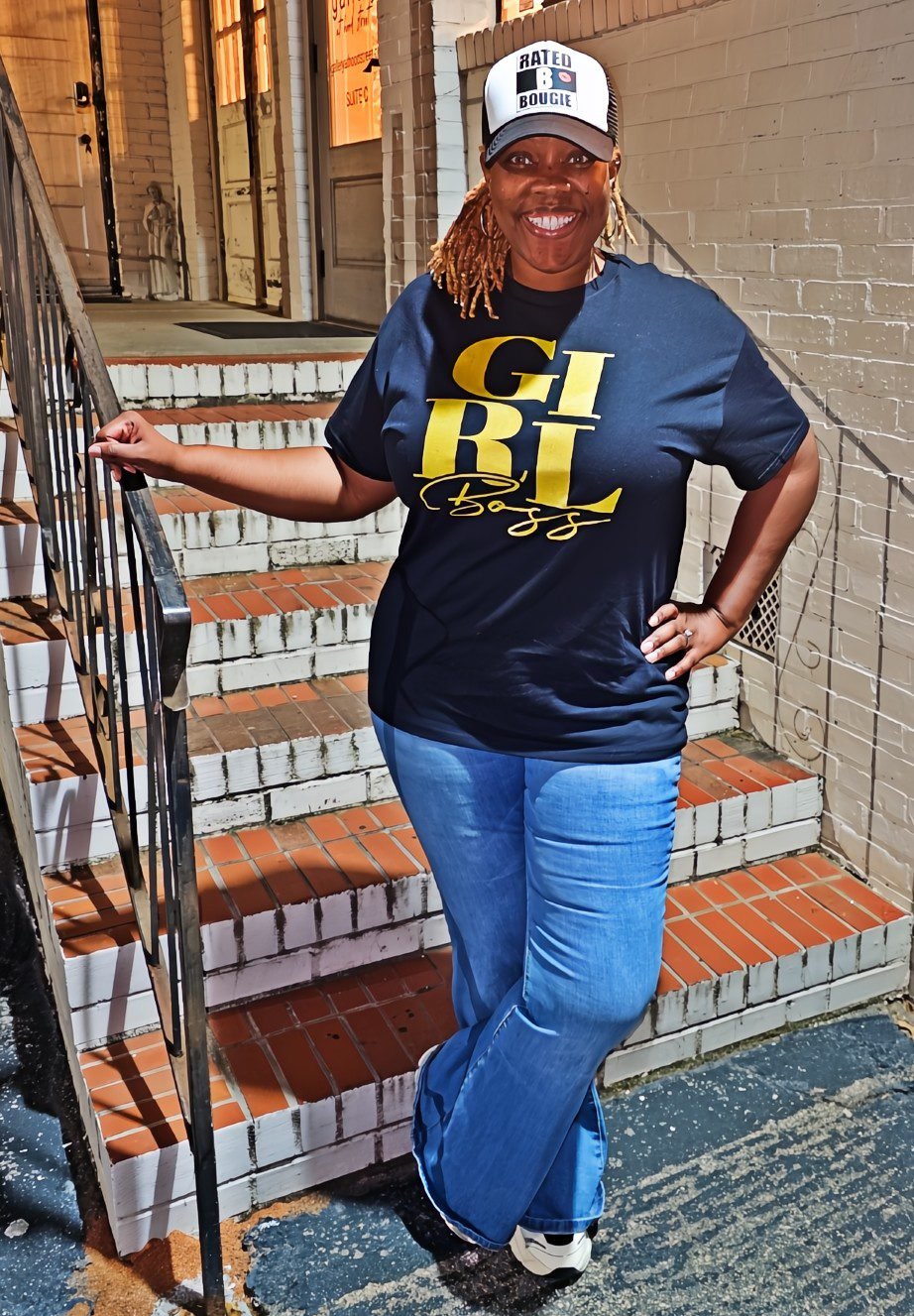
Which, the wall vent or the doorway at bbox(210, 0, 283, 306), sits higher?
the doorway at bbox(210, 0, 283, 306)

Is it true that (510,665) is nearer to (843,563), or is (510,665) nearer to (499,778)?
(499,778)

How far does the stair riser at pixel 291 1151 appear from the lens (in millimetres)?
2170

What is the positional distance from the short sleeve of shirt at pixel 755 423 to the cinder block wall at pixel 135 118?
8.37 meters

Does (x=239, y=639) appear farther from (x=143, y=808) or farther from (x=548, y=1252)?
(x=548, y=1252)

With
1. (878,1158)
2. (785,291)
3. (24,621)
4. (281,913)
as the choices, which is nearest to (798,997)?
(878,1158)

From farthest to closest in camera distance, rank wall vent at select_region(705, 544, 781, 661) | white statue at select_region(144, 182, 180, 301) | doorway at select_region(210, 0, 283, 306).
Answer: white statue at select_region(144, 182, 180, 301) < doorway at select_region(210, 0, 283, 306) < wall vent at select_region(705, 544, 781, 661)

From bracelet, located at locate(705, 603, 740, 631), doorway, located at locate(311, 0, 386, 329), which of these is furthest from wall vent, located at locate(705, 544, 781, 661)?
doorway, located at locate(311, 0, 386, 329)

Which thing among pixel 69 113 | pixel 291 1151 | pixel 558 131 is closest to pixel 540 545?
pixel 558 131

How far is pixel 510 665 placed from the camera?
1722mm

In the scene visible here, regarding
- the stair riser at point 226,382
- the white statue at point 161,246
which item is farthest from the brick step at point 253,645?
the white statue at point 161,246

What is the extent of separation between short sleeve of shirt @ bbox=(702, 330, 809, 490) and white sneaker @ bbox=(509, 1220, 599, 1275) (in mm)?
1404

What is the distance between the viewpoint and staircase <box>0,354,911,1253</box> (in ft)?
7.71

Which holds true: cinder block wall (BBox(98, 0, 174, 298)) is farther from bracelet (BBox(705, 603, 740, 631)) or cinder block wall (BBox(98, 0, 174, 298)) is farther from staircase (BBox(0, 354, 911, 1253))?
bracelet (BBox(705, 603, 740, 631))

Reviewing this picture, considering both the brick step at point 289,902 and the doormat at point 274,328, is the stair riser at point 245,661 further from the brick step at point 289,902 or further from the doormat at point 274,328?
the doormat at point 274,328
